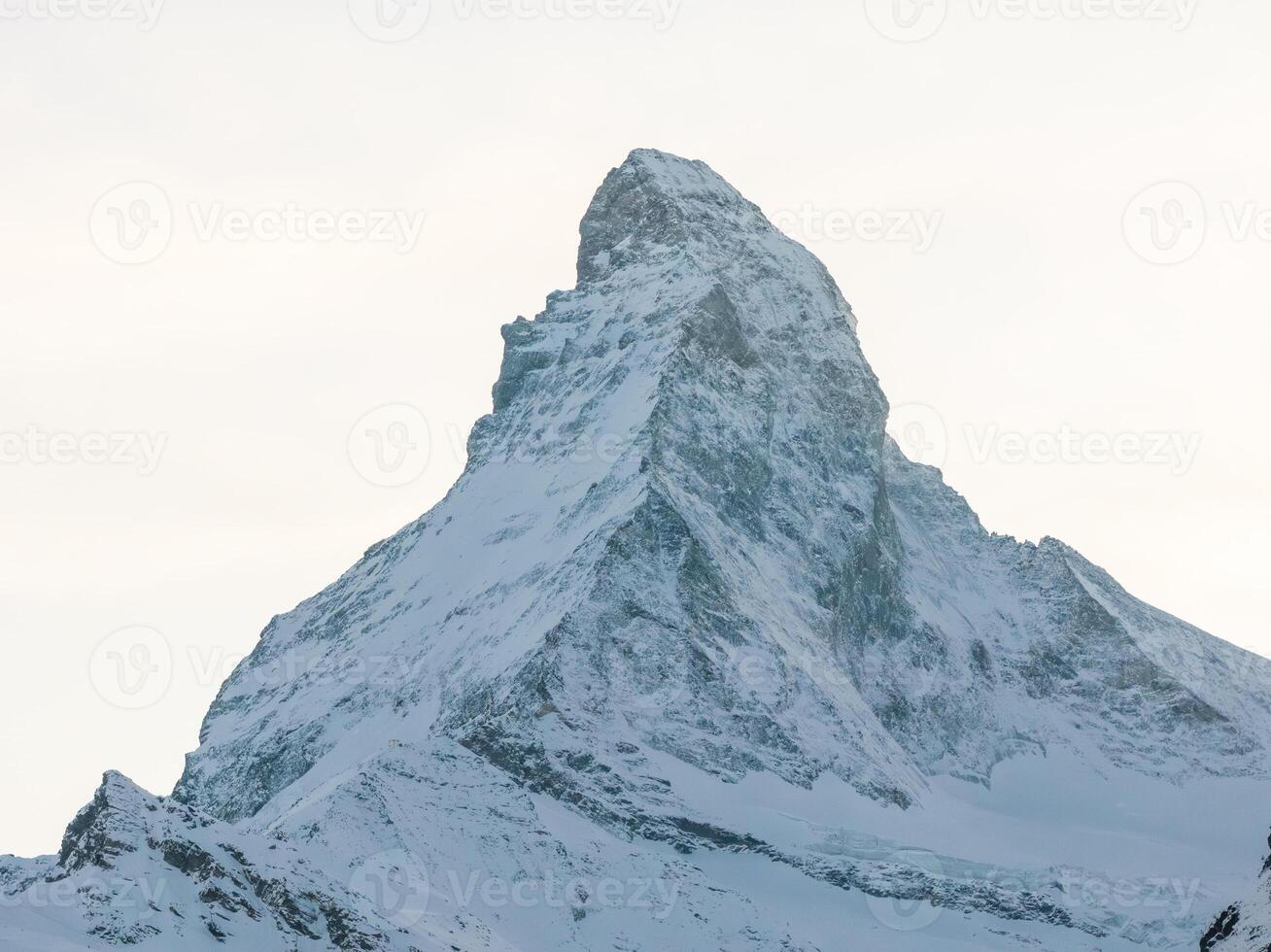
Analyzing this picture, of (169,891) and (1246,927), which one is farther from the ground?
(1246,927)

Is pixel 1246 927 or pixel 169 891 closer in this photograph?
pixel 1246 927

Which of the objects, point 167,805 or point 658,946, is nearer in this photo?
point 167,805

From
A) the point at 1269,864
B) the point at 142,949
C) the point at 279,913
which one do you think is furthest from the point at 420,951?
the point at 1269,864

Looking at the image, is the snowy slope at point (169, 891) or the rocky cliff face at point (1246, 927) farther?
the snowy slope at point (169, 891)

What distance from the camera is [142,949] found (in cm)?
14762

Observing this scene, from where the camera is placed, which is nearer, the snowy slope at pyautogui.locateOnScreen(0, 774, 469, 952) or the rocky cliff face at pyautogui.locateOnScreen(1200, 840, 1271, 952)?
the rocky cliff face at pyautogui.locateOnScreen(1200, 840, 1271, 952)

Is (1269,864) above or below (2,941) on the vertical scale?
above

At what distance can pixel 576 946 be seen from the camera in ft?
639

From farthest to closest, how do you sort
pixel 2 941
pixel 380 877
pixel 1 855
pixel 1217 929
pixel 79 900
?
1. pixel 380 877
2. pixel 1 855
3. pixel 79 900
4. pixel 2 941
5. pixel 1217 929

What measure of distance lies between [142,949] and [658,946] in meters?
60.5

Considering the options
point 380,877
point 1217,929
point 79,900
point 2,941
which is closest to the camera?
point 1217,929

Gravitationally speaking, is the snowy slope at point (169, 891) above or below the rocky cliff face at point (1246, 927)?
below

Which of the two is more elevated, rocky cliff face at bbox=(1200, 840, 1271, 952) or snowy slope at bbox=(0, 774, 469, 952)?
rocky cliff face at bbox=(1200, 840, 1271, 952)

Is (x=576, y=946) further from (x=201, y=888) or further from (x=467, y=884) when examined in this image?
(x=201, y=888)
